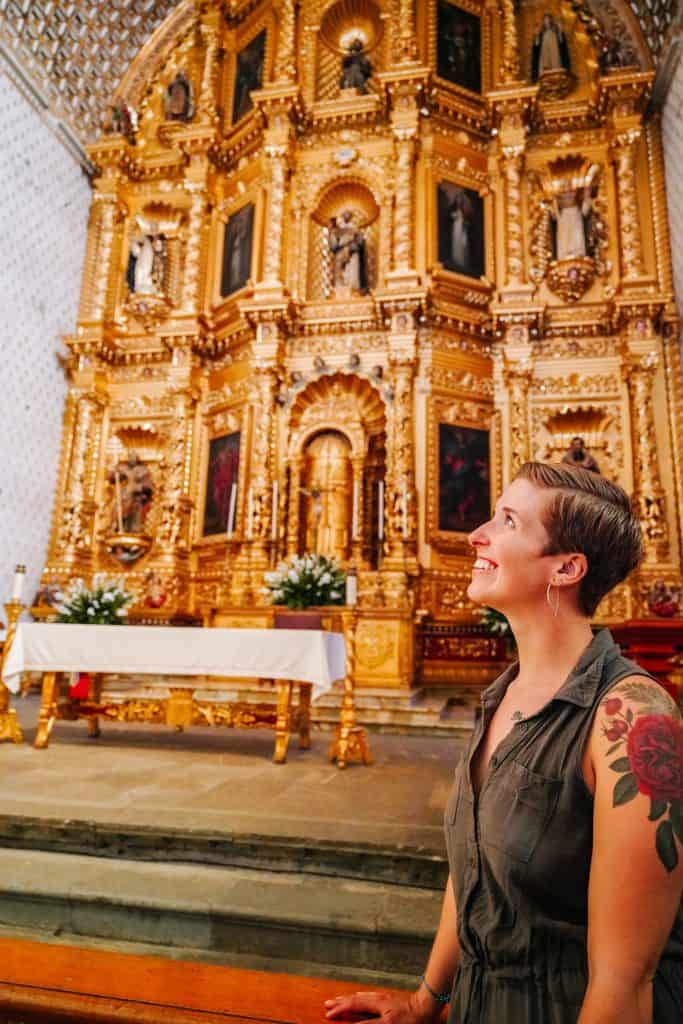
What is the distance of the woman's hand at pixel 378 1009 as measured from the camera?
4.01 ft

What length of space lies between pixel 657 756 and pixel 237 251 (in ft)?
41.9

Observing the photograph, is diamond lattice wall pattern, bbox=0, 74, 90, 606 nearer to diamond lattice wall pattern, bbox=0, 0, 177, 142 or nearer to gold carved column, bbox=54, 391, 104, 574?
gold carved column, bbox=54, 391, 104, 574

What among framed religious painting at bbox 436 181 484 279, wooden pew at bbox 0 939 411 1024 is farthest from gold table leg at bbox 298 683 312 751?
framed religious painting at bbox 436 181 484 279

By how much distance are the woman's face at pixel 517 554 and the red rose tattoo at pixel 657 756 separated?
11.8 inches

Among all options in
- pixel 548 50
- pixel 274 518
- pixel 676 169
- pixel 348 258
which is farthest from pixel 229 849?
pixel 548 50

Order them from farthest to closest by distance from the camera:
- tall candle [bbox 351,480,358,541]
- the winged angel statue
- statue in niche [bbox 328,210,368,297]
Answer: statue in niche [bbox 328,210,368,297] < the winged angel statue < tall candle [bbox 351,480,358,541]

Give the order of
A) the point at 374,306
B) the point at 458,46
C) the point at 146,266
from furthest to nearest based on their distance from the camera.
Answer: the point at 146,266, the point at 458,46, the point at 374,306

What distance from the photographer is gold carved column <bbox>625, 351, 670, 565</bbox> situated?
996 cm

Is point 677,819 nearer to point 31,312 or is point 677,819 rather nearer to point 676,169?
point 676,169

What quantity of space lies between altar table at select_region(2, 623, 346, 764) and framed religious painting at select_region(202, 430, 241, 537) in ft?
19.6

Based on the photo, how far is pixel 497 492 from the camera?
1084 cm

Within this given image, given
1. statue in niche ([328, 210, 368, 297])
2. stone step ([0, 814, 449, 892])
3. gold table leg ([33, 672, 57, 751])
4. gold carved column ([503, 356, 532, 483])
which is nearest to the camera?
stone step ([0, 814, 449, 892])

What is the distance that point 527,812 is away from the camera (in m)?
1.02

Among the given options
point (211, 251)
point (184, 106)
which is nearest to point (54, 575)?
point (211, 251)
